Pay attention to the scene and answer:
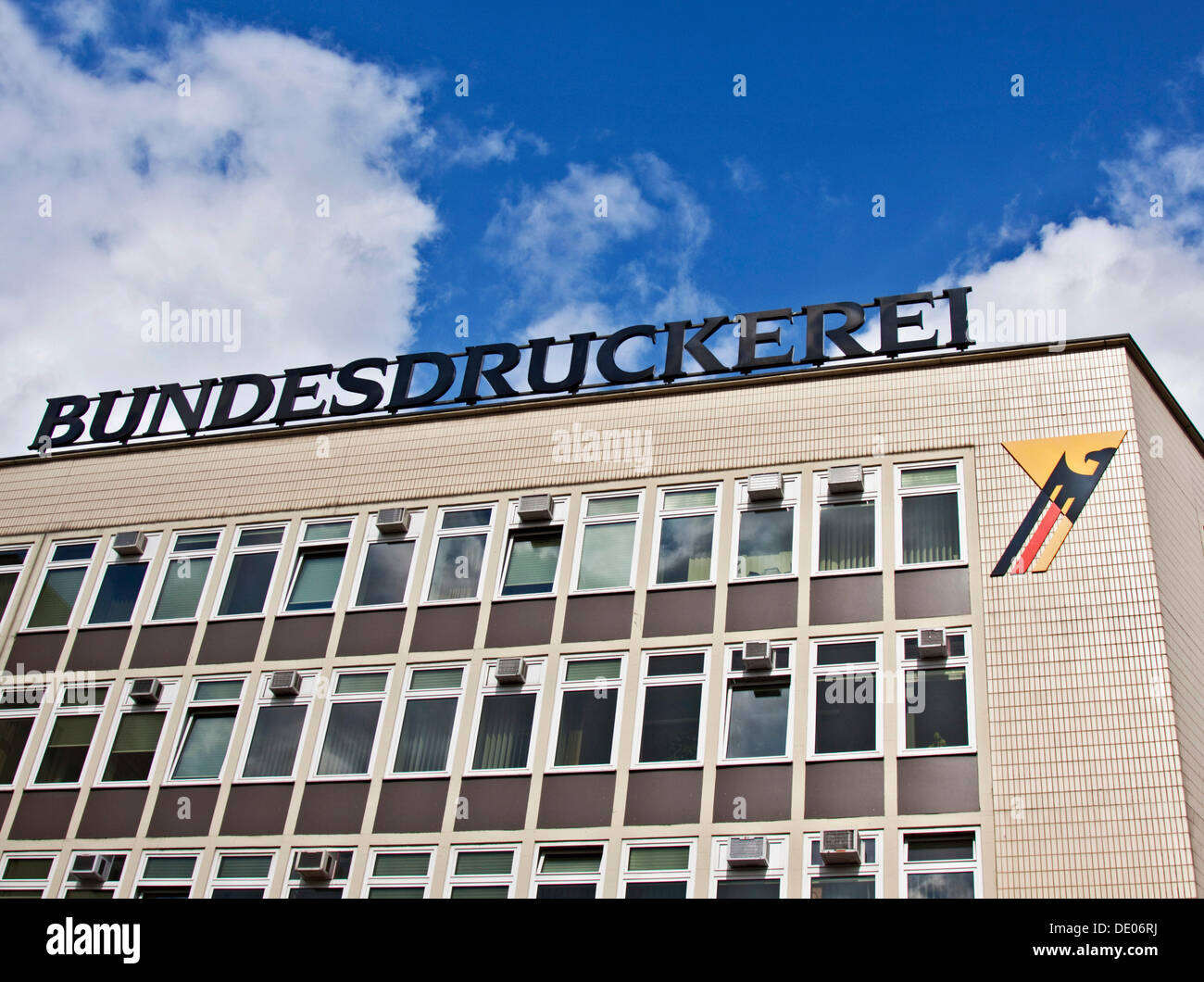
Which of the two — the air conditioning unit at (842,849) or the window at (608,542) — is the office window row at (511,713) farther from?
the window at (608,542)

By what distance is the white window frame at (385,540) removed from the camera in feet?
75.4

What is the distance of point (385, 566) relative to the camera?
2355 centimetres

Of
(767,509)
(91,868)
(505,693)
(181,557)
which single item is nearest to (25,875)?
(91,868)

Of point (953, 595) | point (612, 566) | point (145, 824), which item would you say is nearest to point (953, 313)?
point (953, 595)

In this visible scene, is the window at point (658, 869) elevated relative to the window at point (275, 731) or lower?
lower

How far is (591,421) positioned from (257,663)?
6778mm

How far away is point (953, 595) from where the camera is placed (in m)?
20.2

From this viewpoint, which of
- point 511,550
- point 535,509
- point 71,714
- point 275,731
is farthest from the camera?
point 71,714

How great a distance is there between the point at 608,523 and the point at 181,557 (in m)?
7.76

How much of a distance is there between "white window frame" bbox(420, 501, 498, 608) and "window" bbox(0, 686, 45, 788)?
22.8 feet

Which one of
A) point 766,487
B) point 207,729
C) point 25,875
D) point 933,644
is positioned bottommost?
point 25,875

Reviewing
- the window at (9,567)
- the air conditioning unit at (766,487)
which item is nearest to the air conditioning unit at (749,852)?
the air conditioning unit at (766,487)

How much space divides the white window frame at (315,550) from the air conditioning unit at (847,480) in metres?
8.08

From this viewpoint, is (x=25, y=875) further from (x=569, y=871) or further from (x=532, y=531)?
(x=532, y=531)
